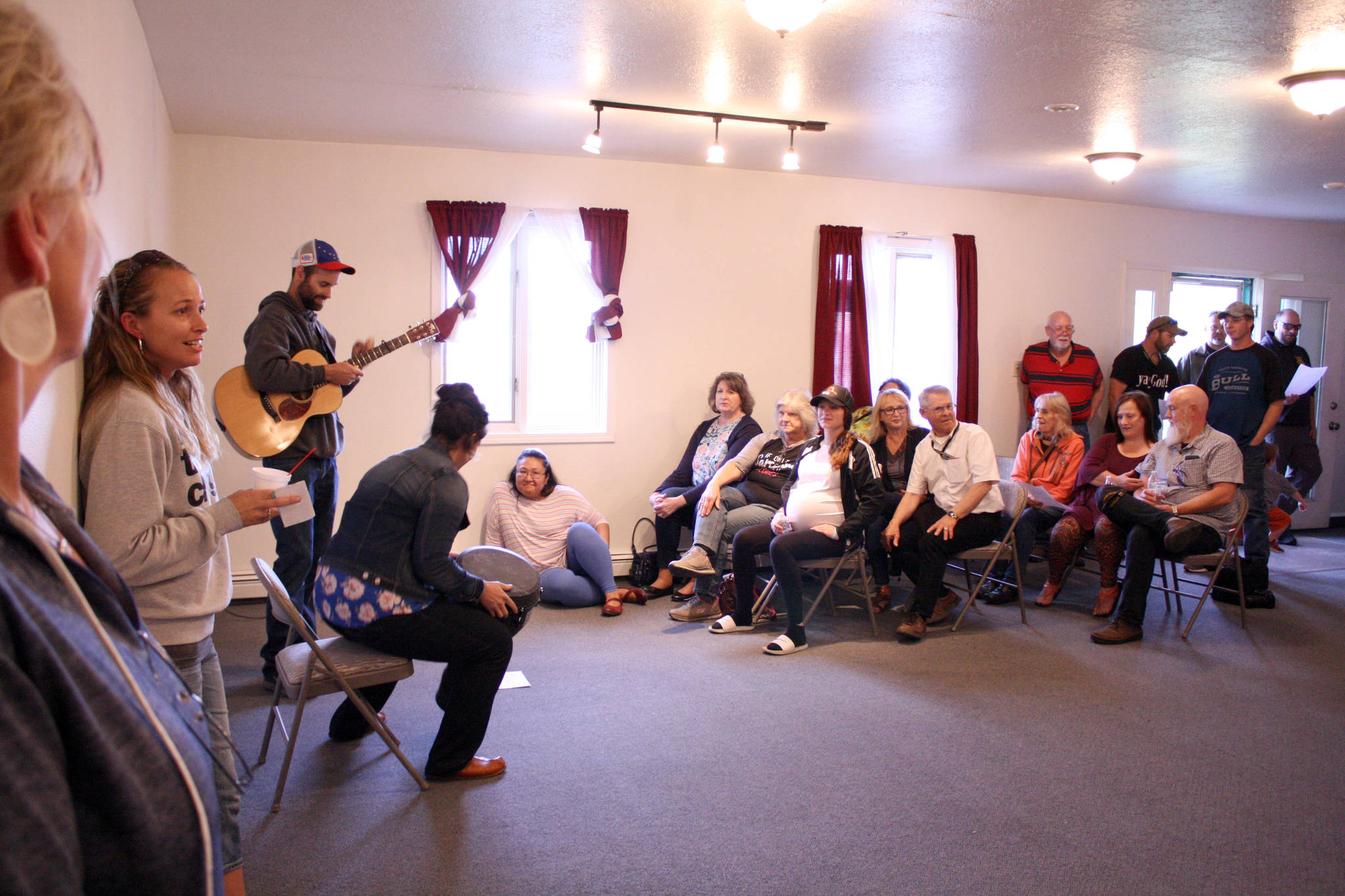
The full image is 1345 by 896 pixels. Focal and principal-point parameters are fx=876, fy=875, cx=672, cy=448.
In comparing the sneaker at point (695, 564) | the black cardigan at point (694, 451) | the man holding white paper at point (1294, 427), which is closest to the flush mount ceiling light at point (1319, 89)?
the black cardigan at point (694, 451)

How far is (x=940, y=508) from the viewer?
5.05 metres

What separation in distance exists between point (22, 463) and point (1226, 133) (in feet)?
20.0

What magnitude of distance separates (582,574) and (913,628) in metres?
2.03

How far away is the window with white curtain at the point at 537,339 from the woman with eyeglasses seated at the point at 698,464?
66 centimetres

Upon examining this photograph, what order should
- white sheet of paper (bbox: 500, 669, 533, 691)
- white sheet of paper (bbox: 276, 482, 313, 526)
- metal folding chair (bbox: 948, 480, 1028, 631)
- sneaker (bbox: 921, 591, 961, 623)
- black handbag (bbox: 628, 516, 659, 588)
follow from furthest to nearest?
black handbag (bbox: 628, 516, 659, 588), sneaker (bbox: 921, 591, 961, 623), metal folding chair (bbox: 948, 480, 1028, 631), white sheet of paper (bbox: 500, 669, 533, 691), white sheet of paper (bbox: 276, 482, 313, 526)

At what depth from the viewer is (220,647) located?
4395mm

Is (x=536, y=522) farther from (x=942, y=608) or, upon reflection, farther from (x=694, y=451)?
(x=942, y=608)

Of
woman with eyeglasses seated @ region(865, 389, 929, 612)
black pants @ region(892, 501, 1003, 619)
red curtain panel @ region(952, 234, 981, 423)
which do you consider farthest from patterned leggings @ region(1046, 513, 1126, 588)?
red curtain panel @ region(952, 234, 981, 423)

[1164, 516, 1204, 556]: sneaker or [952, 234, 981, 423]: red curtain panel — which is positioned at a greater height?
[952, 234, 981, 423]: red curtain panel

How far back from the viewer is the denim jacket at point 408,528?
276 cm

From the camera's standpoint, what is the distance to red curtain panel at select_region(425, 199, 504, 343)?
18.6 ft

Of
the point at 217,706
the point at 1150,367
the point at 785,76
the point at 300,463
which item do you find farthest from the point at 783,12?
the point at 1150,367

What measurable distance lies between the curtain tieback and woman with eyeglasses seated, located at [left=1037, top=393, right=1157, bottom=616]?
3.22 m

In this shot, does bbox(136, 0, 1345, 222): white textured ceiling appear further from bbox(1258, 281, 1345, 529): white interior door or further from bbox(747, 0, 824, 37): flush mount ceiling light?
bbox(1258, 281, 1345, 529): white interior door
